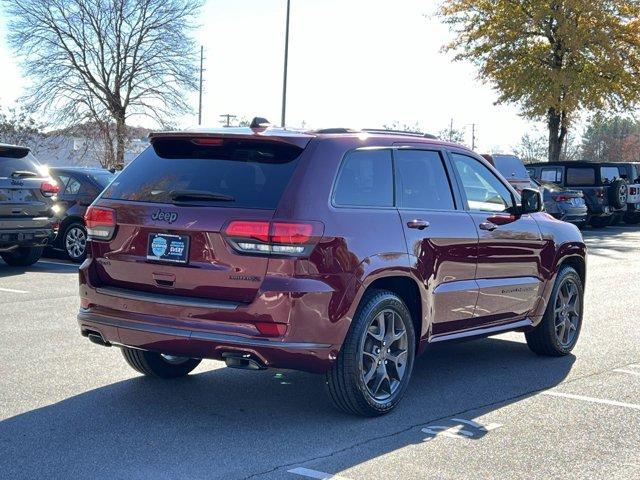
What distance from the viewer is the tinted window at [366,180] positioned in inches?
223

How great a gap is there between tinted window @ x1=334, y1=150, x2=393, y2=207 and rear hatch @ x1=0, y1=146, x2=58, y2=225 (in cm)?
776

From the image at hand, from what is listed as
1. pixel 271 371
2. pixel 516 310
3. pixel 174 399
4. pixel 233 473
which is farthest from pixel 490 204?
pixel 233 473

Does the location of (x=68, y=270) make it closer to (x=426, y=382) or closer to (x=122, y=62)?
(x=426, y=382)

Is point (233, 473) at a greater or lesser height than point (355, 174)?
lesser

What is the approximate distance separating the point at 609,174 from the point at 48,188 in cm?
1998

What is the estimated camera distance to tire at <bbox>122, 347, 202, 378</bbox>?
6.45 metres

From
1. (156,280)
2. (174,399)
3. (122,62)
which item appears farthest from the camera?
(122,62)

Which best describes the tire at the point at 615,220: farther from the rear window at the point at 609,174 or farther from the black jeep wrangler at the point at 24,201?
the black jeep wrangler at the point at 24,201

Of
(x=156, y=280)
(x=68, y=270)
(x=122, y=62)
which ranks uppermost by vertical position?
(x=122, y=62)

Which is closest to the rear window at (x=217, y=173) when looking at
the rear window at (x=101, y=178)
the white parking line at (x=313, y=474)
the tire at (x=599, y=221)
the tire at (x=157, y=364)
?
the tire at (x=157, y=364)

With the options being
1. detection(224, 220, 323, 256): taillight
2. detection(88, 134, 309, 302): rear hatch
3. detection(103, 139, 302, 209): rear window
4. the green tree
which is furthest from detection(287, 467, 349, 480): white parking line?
the green tree

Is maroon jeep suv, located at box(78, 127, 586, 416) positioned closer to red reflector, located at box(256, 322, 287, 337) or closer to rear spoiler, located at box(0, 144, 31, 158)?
red reflector, located at box(256, 322, 287, 337)

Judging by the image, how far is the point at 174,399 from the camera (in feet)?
20.0

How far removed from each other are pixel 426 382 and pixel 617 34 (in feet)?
107
